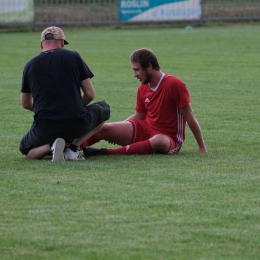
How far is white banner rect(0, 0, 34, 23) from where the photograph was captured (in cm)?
2802

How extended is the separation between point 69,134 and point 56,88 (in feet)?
1.52

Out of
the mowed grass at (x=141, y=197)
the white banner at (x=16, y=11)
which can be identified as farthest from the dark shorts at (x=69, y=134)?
the white banner at (x=16, y=11)

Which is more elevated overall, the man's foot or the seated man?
the seated man

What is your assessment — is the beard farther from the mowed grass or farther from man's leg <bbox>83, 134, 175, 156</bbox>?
the mowed grass

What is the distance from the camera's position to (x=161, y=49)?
2075 centimetres

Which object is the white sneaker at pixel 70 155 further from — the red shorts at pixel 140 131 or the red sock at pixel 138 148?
the red shorts at pixel 140 131

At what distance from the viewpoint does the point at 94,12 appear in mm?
30172

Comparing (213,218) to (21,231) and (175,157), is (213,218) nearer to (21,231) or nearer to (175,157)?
(21,231)

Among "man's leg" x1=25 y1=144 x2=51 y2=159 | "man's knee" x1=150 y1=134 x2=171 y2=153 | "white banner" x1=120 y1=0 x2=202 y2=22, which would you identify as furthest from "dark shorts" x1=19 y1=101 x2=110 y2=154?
"white banner" x1=120 y1=0 x2=202 y2=22

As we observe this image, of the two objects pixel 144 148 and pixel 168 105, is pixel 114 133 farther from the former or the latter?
pixel 168 105

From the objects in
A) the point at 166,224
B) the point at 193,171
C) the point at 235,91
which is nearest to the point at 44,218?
the point at 166,224

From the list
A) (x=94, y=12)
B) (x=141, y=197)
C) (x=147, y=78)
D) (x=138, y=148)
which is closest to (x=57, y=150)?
(x=138, y=148)

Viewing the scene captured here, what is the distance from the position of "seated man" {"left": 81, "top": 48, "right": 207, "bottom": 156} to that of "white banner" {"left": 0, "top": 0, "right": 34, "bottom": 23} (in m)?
20.0

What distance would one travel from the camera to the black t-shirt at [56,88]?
803 centimetres
